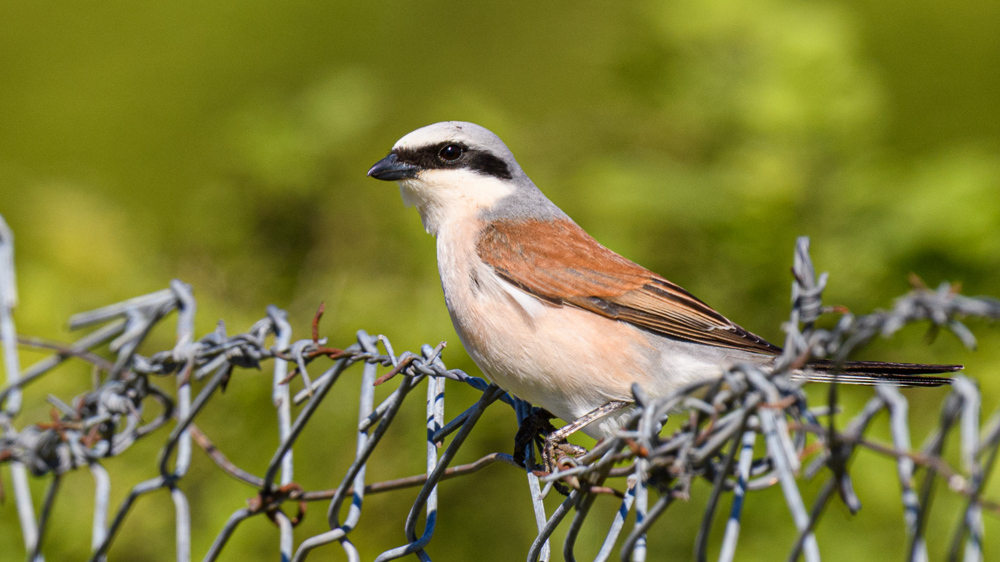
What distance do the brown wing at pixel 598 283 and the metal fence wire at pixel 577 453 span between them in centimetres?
28

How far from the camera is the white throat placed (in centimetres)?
243

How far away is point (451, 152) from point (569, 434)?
3.27ft

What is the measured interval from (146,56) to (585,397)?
520cm

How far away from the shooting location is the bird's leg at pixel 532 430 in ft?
6.31

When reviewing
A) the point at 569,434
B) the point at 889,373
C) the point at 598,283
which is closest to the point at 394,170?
the point at 598,283

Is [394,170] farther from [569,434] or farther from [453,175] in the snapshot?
[569,434]

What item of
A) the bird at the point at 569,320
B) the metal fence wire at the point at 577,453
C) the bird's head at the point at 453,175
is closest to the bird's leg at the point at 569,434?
the bird at the point at 569,320

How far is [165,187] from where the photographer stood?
17.5ft

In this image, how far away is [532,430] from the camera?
79.4 inches

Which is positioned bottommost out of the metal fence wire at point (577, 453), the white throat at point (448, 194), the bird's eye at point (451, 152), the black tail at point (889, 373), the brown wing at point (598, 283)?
the metal fence wire at point (577, 453)

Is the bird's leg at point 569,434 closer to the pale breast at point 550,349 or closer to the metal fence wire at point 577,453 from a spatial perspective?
the pale breast at point 550,349

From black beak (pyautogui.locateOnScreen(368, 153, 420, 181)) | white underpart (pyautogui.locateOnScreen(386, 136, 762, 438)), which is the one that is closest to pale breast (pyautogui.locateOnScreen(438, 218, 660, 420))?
white underpart (pyautogui.locateOnScreen(386, 136, 762, 438))

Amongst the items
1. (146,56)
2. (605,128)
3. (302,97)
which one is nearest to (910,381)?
(605,128)

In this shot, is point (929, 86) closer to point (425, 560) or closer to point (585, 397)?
point (585, 397)
